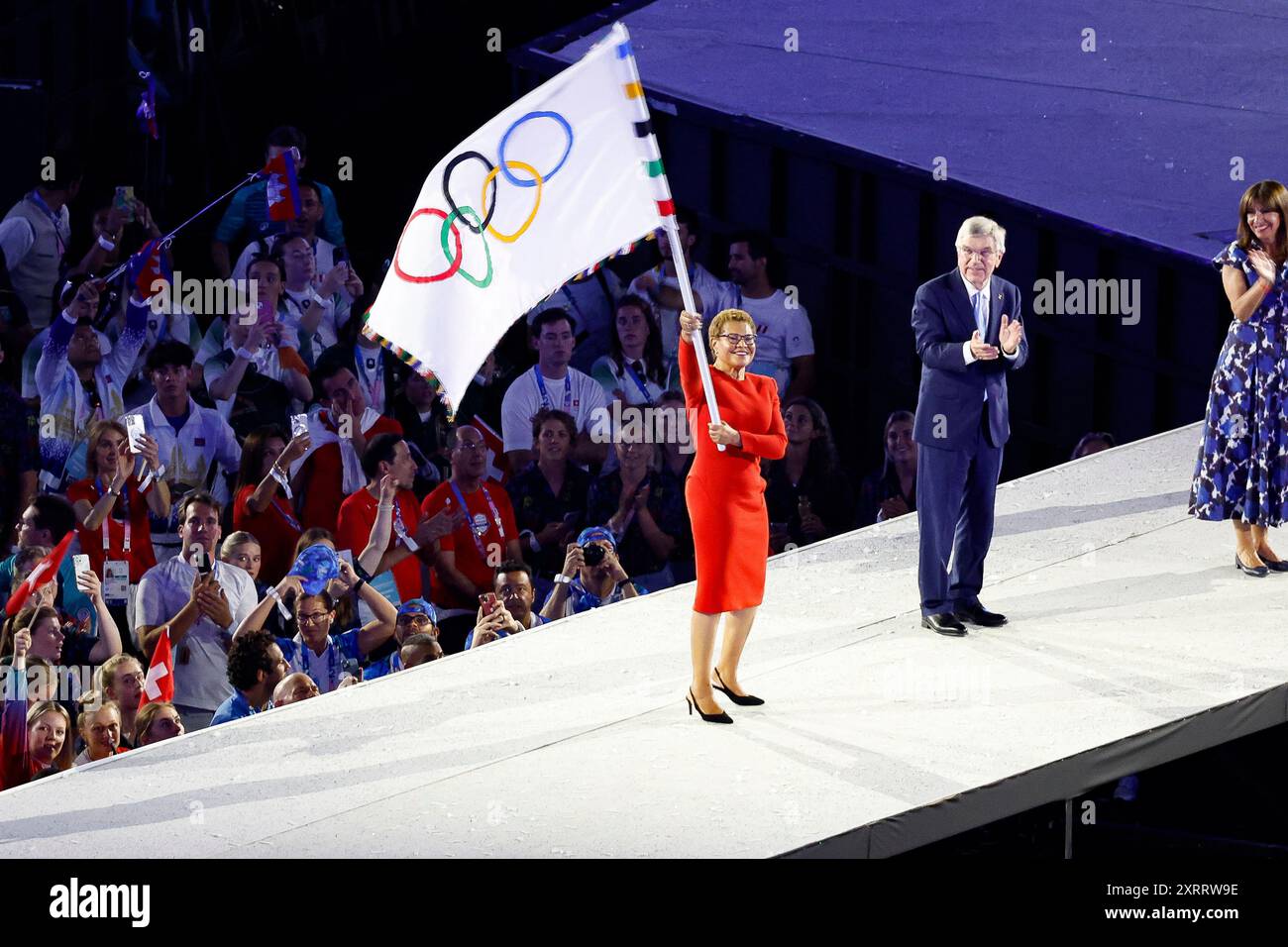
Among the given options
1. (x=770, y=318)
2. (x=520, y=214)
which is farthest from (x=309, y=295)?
(x=520, y=214)

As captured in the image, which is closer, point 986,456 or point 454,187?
point 454,187

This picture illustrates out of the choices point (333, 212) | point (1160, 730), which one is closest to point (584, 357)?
point (333, 212)

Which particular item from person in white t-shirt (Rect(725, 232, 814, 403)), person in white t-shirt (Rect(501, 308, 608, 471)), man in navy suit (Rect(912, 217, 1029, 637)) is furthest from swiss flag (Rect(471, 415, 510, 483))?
man in navy suit (Rect(912, 217, 1029, 637))

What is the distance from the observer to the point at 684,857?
477 centimetres

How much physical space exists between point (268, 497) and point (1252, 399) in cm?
339

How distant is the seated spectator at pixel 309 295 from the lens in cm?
836

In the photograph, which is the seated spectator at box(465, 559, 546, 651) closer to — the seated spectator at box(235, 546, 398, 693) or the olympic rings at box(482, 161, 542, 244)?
the seated spectator at box(235, 546, 398, 693)

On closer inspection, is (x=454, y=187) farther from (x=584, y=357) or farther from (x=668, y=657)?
(x=584, y=357)

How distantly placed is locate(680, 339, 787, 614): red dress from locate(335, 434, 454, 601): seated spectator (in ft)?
7.57

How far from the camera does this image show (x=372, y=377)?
27.5 feet

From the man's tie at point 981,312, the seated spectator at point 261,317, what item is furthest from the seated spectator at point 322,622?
the man's tie at point 981,312

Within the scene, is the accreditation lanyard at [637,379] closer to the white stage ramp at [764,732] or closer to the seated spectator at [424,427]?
the seated spectator at [424,427]

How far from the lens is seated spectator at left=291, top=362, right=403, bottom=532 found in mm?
7973

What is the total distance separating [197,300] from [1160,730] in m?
4.42
